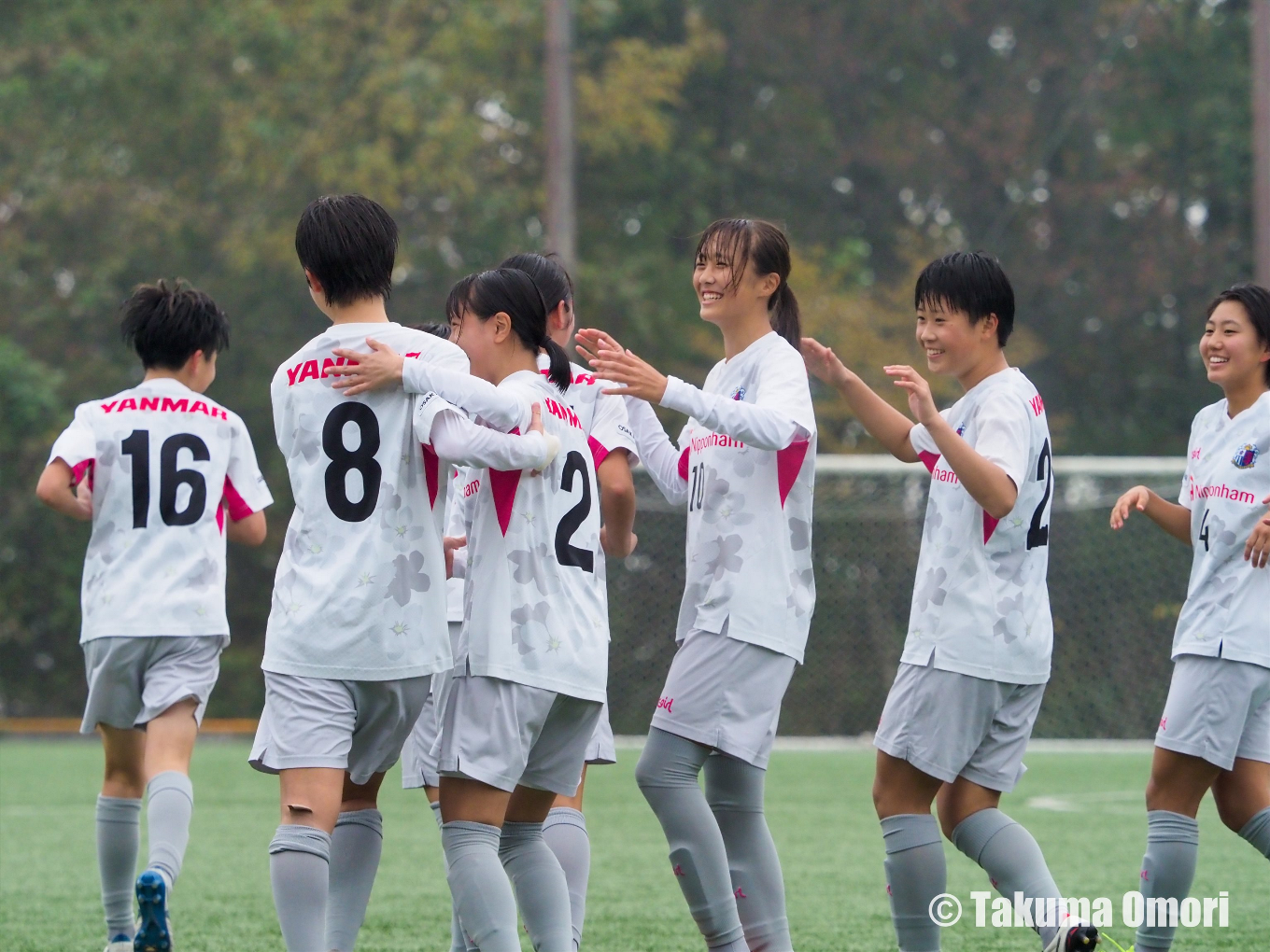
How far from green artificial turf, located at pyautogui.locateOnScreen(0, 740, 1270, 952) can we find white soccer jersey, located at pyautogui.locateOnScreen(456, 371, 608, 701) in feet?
5.40

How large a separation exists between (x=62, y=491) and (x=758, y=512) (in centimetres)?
200

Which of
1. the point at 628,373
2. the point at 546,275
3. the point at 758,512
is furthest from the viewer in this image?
the point at 546,275

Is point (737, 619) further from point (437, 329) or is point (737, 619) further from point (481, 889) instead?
point (437, 329)

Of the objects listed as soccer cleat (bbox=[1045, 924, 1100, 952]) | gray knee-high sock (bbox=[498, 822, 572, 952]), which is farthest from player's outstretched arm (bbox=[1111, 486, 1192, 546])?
gray knee-high sock (bbox=[498, 822, 572, 952])

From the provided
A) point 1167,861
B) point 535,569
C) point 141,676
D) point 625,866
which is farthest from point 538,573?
point 625,866

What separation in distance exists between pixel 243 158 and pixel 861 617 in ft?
34.1

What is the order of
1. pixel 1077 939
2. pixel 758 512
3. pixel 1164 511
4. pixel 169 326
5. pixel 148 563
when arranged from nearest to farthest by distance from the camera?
pixel 1077 939 < pixel 758 512 < pixel 1164 511 < pixel 148 563 < pixel 169 326

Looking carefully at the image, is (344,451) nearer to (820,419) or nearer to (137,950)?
(137,950)

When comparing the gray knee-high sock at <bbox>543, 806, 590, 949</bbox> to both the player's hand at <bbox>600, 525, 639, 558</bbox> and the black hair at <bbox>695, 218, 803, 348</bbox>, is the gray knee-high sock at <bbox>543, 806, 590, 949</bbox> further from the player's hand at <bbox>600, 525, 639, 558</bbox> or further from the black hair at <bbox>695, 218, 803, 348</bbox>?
the black hair at <bbox>695, 218, 803, 348</bbox>

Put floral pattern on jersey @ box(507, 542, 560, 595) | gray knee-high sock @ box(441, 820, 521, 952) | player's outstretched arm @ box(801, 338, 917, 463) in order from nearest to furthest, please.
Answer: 1. gray knee-high sock @ box(441, 820, 521, 952)
2. floral pattern on jersey @ box(507, 542, 560, 595)
3. player's outstretched arm @ box(801, 338, 917, 463)

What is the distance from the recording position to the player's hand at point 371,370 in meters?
3.38

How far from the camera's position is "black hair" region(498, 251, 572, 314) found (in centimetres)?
416

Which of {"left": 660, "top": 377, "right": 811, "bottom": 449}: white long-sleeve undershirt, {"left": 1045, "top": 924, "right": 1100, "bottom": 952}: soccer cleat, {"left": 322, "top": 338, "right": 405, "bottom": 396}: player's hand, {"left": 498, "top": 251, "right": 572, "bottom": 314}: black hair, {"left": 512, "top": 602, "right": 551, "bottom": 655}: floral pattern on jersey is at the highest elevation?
{"left": 498, "top": 251, "right": 572, "bottom": 314}: black hair

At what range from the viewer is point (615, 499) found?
4.11 m
